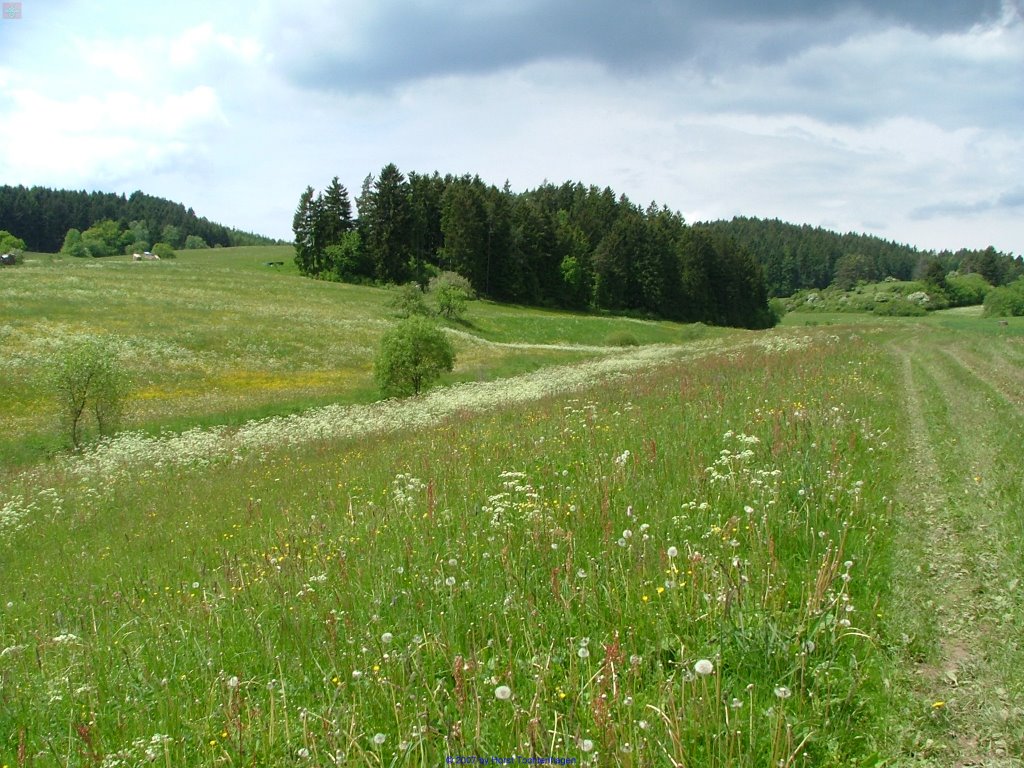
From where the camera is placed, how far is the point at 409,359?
112ft

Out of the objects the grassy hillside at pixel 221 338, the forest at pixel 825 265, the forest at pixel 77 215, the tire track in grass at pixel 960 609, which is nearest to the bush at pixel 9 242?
the forest at pixel 77 215

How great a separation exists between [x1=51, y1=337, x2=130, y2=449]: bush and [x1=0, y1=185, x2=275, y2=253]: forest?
148m

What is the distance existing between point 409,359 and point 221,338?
2321 cm

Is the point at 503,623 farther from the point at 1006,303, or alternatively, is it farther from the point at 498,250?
the point at 1006,303

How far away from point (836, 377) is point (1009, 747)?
43.8 feet

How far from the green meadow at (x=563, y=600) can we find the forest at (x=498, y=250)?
8562 cm

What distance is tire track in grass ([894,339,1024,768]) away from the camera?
316cm

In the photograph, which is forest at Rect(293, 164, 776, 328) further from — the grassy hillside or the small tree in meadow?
the small tree in meadow

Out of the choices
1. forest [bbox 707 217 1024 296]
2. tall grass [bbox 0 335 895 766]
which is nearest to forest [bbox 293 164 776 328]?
forest [bbox 707 217 1024 296]

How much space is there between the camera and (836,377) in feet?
49.9

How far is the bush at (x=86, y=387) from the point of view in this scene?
2623 centimetres

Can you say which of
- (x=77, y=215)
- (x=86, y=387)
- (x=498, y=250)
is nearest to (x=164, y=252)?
(x=77, y=215)

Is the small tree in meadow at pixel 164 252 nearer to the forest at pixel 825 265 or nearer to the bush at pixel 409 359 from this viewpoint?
the bush at pixel 409 359

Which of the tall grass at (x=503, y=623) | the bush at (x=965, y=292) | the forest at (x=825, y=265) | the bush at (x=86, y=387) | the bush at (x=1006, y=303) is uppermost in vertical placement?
the forest at (x=825, y=265)
